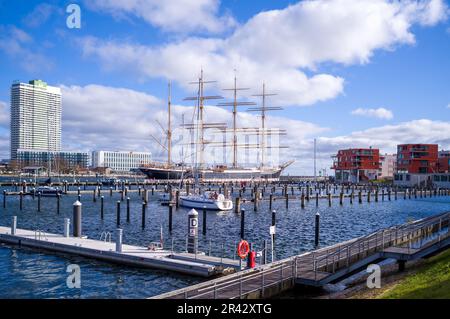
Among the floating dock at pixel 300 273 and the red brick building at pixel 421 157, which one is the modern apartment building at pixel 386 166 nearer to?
the red brick building at pixel 421 157

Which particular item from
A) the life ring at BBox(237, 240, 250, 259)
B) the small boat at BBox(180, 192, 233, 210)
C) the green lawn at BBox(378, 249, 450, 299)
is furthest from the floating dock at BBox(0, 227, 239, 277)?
the small boat at BBox(180, 192, 233, 210)

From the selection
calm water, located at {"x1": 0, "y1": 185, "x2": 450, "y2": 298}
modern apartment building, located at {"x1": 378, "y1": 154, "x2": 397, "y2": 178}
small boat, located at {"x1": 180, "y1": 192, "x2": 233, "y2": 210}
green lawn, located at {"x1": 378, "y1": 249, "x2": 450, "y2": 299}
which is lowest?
calm water, located at {"x1": 0, "y1": 185, "x2": 450, "y2": 298}

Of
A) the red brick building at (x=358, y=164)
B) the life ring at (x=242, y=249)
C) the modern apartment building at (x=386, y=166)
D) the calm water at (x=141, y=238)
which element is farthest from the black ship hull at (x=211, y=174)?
the life ring at (x=242, y=249)

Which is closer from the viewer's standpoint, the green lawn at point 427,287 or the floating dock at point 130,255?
the green lawn at point 427,287

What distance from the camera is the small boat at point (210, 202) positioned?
6766 cm

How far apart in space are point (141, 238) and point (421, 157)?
420 ft

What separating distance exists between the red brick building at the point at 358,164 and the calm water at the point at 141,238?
95387 millimetres

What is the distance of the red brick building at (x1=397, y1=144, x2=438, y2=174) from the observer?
14538cm

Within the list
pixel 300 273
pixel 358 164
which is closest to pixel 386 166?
pixel 358 164

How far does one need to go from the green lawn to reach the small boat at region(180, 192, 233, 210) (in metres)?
48.3

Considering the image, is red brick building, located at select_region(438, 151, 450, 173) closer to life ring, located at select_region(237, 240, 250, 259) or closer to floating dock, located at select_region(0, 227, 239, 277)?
floating dock, located at select_region(0, 227, 239, 277)

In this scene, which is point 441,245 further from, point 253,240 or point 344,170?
point 344,170

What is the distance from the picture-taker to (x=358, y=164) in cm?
16800

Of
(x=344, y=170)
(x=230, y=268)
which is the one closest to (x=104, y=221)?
(x=230, y=268)
